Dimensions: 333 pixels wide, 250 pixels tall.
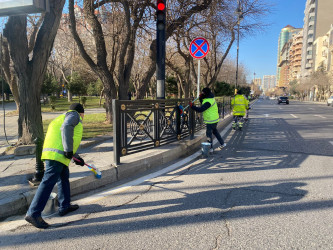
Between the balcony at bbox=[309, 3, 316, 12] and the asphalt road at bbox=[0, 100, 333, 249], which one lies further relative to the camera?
the balcony at bbox=[309, 3, 316, 12]

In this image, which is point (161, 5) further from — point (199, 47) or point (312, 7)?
point (312, 7)

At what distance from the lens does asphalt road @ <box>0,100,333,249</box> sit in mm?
2729

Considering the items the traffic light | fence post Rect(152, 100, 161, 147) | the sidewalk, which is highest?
the traffic light

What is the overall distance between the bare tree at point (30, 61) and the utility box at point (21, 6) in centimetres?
186

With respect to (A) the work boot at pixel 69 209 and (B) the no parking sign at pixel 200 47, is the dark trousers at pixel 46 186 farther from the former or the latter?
(B) the no parking sign at pixel 200 47

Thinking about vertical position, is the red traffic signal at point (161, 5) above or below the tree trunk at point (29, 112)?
above

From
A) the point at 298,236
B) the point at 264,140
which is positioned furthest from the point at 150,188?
the point at 264,140

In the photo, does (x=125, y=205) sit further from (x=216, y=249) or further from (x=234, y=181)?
(x=234, y=181)

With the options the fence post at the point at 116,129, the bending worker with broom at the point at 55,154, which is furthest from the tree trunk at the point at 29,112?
the bending worker with broom at the point at 55,154

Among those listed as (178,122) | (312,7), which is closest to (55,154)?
(178,122)

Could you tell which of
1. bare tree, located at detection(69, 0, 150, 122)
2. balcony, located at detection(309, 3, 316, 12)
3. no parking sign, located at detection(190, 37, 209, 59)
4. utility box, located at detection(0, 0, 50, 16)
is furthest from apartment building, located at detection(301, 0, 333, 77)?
utility box, located at detection(0, 0, 50, 16)

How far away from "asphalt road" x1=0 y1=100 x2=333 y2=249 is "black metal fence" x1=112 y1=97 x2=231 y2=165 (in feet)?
3.00

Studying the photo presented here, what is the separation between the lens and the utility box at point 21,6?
13.7 ft

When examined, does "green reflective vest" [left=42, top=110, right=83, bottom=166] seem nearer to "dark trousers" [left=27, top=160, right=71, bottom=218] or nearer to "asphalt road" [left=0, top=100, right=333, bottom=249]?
"dark trousers" [left=27, top=160, right=71, bottom=218]
